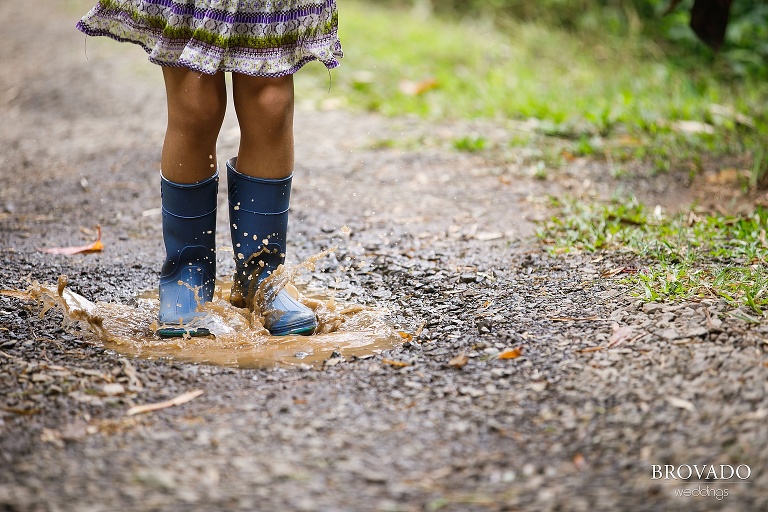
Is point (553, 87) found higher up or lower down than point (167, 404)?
higher up

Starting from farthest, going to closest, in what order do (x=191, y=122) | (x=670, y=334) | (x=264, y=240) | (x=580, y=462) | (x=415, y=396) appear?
1. (x=264, y=240)
2. (x=191, y=122)
3. (x=670, y=334)
4. (x=415, y=396)
5. (x=580, y=462)

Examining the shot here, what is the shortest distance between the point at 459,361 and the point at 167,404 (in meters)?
0.65

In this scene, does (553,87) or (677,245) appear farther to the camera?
(553,87)

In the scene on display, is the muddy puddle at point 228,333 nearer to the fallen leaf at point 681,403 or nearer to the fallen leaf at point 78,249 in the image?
the fallen leaf at point 78,249

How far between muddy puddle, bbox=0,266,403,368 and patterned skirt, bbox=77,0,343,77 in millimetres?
637

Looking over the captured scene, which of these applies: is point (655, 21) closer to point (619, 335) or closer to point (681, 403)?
point (619, 335)

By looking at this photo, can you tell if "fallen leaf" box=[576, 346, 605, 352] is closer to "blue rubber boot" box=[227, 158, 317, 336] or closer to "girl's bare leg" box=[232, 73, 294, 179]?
"blue rubber boot" box=[227, 158, 317, 336]

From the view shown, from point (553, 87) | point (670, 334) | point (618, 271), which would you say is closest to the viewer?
point (670, 334)

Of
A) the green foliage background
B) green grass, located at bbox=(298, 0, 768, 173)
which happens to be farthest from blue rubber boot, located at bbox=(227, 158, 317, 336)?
the green foliage background

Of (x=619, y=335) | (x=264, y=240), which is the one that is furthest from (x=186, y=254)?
(x=619, y=335)

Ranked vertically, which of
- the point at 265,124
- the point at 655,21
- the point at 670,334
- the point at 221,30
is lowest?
the point at 670,334

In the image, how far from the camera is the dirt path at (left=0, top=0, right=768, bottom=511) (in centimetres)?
133

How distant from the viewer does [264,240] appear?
2.11 m

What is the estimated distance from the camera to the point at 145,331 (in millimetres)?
2049
